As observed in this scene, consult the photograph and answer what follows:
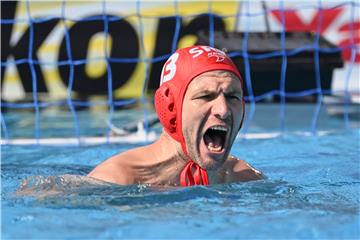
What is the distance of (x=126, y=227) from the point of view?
2.01 m

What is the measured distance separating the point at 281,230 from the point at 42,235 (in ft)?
2.34

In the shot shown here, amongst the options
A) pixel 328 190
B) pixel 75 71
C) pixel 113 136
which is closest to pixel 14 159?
pixel 113 136

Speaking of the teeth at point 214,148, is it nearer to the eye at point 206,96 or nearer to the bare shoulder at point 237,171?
the eye at point 206,96

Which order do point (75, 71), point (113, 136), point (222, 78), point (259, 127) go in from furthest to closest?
point (75, 71) → point (259, 127) → point (113, 136) → point (222, 78)

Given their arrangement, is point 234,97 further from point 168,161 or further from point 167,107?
point 168,161

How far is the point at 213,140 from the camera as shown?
94.5 inches

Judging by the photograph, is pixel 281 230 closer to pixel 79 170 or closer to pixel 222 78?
pixel 222 78

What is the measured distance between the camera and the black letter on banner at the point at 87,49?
6.90 metres

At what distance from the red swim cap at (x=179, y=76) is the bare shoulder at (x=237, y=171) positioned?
286mm

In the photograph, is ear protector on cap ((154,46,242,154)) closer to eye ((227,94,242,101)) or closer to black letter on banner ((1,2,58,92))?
eye ((227,94,242,101))

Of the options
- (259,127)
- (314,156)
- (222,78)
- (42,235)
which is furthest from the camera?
(259,127)

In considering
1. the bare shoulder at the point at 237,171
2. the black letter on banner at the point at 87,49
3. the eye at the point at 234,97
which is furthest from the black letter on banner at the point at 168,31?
the eye at the point at 234,97

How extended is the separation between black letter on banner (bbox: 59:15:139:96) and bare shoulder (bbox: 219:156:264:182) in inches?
172

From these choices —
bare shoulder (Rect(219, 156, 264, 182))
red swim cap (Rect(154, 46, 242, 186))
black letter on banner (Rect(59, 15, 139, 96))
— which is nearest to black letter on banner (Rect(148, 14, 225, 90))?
black letter on banner (Rect(59, 15, 139, 96))
